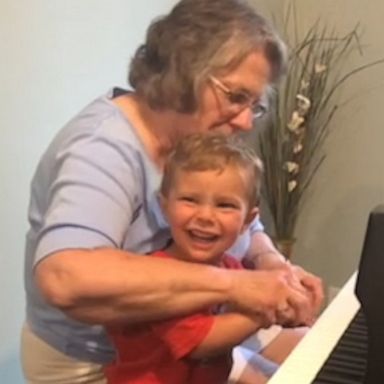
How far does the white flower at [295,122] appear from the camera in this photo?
313cm

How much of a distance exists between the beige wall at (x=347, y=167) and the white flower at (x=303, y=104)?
0.57 ft

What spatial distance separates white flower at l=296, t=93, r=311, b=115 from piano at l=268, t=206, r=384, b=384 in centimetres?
172

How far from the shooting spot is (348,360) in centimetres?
108

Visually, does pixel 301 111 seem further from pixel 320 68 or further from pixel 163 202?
pixel 163 202

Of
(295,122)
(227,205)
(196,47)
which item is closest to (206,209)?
(227,205)

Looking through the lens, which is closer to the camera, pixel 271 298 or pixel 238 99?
pixel 271 298

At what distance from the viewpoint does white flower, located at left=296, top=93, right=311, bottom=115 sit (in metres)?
3.15

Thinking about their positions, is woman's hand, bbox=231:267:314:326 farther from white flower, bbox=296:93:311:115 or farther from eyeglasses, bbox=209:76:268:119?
white flower, bbox=296:93:311:115

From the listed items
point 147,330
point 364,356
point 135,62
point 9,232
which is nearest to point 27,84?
point 9,232

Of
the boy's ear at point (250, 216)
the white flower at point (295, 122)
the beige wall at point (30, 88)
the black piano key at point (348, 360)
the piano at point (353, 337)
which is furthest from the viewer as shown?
the white flower at point (295, 122)

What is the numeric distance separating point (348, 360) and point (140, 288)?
0.40 metres

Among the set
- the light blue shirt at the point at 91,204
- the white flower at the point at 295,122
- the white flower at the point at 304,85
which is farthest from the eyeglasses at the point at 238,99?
the white flower at the point at 304,85

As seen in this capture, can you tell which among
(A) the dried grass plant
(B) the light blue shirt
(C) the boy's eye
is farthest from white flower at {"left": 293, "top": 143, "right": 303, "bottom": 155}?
(C) the boy's eye

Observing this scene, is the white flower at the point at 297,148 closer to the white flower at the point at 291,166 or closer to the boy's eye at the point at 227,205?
the white flower at the point at 291,166
